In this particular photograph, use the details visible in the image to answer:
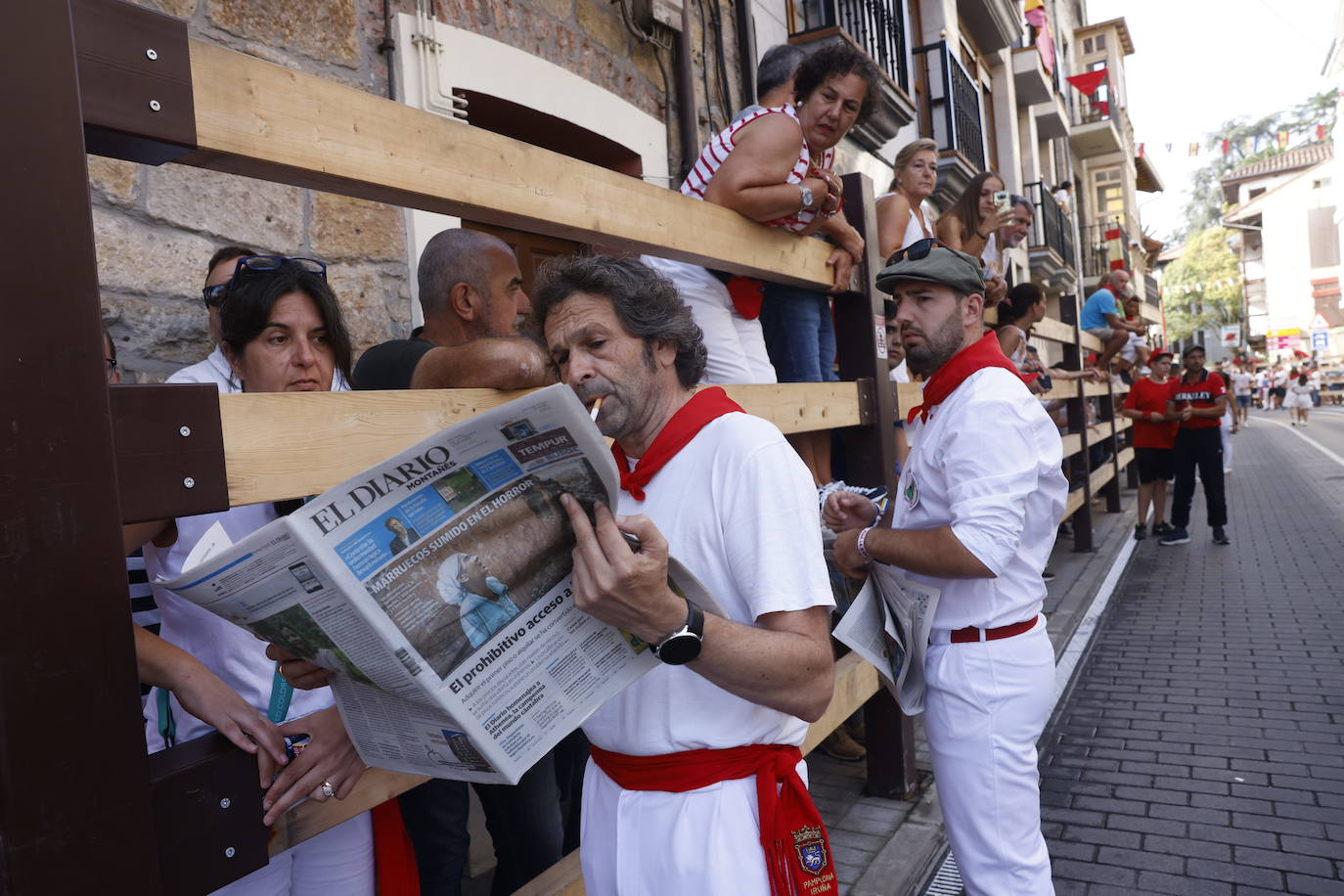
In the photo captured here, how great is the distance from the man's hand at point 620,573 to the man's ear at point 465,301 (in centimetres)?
188

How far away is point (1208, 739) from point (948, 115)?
8818 millimetres

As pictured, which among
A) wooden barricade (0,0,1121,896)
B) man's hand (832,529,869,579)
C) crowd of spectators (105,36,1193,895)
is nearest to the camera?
wooden barricade (0,0,1121,896)

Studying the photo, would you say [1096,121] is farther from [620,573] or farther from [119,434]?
[119,434]

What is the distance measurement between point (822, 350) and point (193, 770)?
283cm

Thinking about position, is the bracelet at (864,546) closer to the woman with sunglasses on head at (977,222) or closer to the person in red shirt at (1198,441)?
the woman with sunglasses on head at (977,222)

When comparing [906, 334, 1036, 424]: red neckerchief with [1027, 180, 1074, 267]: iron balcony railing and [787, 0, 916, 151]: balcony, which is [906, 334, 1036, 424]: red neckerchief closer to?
[787, 0, 916, 151]: balcony

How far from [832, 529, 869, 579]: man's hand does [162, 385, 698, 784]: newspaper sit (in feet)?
5.14

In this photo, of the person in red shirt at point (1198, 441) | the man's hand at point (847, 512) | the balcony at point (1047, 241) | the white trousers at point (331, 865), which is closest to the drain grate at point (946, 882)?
the man's hand at point (847, 512)

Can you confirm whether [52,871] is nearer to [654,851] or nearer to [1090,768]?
[654,851]

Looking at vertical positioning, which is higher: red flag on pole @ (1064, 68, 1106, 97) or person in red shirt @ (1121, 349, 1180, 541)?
red flag on pole @ (1064, 68, 1106, 97)

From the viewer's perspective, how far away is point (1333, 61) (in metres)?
53.4

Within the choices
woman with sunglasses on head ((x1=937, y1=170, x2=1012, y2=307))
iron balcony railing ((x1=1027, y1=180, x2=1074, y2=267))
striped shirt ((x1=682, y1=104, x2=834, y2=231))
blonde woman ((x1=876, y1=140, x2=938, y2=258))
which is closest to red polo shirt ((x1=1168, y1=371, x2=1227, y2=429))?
woman with sunglasses on head ((x1=937, y1=170, x2=1012, y2=307))

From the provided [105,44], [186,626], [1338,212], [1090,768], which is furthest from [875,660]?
[1338,212]

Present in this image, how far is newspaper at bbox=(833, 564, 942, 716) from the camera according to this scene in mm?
2572
